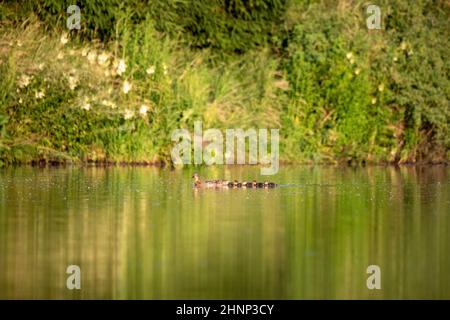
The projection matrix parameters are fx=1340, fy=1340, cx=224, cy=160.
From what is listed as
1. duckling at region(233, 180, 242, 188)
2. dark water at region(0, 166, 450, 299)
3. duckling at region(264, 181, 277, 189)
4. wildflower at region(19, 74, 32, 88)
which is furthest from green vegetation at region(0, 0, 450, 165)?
duckling at region(264, 181, 277, 189)

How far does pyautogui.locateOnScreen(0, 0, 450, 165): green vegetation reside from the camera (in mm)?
25859

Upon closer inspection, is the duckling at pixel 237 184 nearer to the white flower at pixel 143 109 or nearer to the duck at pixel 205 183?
the duck at pixel 205 183

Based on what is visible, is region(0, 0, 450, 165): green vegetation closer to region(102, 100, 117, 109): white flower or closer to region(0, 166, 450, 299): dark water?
region(102, 100, 117, 109): white flower

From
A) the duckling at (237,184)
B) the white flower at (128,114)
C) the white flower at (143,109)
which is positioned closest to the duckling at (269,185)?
the duckling at (237,184)

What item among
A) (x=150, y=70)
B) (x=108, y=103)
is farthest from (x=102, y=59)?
(x=150, y=70)

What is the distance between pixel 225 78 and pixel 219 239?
14126 millimetres

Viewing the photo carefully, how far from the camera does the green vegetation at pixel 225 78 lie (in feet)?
84.8

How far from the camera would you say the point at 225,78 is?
28578mm

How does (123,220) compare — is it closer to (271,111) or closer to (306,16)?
(271,111)

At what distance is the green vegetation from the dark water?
3.59 meters

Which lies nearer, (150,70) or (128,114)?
(128,114)

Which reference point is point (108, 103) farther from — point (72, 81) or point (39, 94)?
point (39, 94)

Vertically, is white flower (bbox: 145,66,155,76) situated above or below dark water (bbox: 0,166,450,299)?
above
